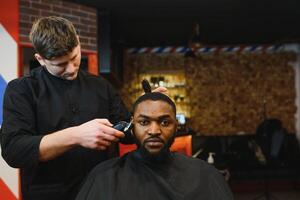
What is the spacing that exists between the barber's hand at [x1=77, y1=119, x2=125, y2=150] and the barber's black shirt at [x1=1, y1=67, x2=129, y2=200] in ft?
0.54

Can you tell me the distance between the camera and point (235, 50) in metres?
6.75

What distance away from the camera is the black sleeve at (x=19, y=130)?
1.25 m

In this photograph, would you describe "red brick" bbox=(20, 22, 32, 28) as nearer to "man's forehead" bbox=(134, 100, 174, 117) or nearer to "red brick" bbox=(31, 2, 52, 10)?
"red brick" bbox=(31, 2, 52, 10)

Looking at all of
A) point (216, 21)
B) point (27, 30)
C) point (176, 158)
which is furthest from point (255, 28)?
point (176, 158)

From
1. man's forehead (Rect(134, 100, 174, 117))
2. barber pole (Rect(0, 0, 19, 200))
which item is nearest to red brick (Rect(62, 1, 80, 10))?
barber pole (Rect(0, 0, 19, 200))

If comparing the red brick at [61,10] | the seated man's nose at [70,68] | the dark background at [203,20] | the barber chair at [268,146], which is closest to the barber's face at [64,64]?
the seated man's nose at [70,68]

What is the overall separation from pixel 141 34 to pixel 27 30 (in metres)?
2.59

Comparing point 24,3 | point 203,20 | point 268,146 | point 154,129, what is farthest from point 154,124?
point 268,146

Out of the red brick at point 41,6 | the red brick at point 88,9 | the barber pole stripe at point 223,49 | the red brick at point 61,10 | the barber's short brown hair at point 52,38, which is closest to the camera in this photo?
the barber's short brown hair at point 52,38

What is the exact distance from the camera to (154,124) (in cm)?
141

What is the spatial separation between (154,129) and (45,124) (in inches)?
15.5

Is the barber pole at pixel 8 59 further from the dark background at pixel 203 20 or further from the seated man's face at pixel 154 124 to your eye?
the seated man's face at pixel 154 124

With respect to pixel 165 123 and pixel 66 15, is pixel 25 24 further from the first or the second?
pixel 165 123

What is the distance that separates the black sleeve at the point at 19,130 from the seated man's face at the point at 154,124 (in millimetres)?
364
